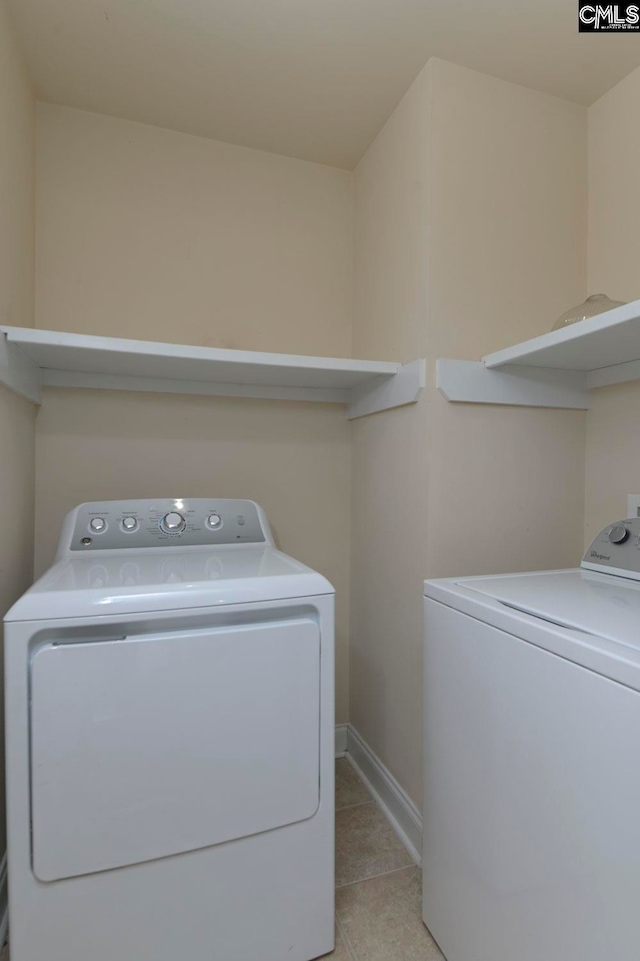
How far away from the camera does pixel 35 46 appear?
139cm

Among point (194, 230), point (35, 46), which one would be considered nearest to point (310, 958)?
point (194, 230)

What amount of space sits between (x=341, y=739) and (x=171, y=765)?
3.88 feet

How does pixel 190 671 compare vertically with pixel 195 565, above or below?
below

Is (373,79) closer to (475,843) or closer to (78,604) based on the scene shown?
(78,604)

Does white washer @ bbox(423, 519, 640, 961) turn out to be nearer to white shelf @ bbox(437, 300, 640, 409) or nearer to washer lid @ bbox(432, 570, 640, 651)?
washer lid @ bbox(432, 570, 640, 651)

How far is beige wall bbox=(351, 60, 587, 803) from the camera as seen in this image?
4.69 ft

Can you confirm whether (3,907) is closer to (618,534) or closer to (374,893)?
(374,893)

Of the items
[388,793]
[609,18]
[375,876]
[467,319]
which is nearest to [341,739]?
[388,793]

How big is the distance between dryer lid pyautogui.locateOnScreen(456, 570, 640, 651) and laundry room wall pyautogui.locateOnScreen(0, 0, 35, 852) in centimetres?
124

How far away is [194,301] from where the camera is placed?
1804 millimetres

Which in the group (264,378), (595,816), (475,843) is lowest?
(475,843)

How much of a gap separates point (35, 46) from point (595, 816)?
7.45 ft

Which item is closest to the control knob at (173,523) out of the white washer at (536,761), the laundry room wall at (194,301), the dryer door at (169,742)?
the laundry room wall at (194,301)

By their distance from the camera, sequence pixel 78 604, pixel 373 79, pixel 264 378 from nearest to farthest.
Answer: pixel 78 604
pixel 373 79
pixel 264 378
